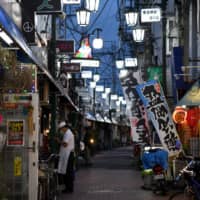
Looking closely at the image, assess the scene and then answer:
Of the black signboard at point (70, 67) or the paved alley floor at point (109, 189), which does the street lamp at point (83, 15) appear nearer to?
the black signboard at point (70, 67)

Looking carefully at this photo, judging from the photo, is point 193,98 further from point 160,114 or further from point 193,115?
point 193,115

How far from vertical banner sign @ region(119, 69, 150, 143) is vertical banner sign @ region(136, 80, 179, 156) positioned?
13.3 feet

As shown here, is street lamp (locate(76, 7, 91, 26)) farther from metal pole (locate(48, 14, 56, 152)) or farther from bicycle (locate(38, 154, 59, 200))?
bicycle (locate(38, 154, 59, 200))

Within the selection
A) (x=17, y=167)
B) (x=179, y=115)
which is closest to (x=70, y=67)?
(x=179, y=115)

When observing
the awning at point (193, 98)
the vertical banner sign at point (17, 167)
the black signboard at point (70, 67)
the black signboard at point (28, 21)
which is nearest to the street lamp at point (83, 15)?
the black signboard at point (70, 67)

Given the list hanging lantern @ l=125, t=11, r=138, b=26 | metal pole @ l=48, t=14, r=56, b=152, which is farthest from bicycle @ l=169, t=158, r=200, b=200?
hanging lantern @ l=125, t=11, r=138, b=26

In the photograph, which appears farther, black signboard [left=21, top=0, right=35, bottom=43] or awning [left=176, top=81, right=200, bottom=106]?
awning [left=176, top=81, right=200, bottom=106]

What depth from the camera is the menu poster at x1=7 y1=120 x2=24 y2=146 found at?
1166 cm

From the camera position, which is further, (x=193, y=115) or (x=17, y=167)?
(x=193, y=115)

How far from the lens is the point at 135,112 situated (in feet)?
83.3

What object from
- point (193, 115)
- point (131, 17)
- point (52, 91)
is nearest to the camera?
point (193, 115)

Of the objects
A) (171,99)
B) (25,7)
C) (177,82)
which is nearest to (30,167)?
(25,7)

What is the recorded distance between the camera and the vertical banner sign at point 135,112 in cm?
2364

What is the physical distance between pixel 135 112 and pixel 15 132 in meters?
14.0
